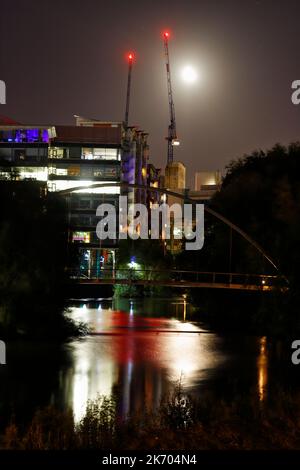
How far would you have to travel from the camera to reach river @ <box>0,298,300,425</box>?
99.0 ft

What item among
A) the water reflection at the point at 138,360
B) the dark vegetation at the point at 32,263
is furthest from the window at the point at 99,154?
the dark vegetation at the point at 32,263

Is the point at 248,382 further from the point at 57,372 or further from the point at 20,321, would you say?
the point at 20,321

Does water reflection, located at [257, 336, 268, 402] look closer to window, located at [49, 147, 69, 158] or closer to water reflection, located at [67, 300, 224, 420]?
water reflection, located at [67, 300, 224, 420]

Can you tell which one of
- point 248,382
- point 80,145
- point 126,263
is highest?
point 80,145

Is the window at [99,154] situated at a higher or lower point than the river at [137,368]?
higher

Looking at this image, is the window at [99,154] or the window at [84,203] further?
the window at [99,154]

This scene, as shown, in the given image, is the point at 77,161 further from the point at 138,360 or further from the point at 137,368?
the point at 137,368

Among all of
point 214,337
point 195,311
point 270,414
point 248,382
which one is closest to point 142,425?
point 270,414

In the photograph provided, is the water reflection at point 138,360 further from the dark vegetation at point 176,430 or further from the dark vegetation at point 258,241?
the dark vegetation at point 176,430

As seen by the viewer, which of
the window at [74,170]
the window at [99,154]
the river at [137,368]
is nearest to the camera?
the river at [137,368]

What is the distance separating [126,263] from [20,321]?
52237mm

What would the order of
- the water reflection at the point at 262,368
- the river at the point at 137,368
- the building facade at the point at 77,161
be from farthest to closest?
the building facade at the point at 77,161 → the river at the point at 137,368 → the water reflection at the point at 262,368

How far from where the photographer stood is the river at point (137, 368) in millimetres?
30161
